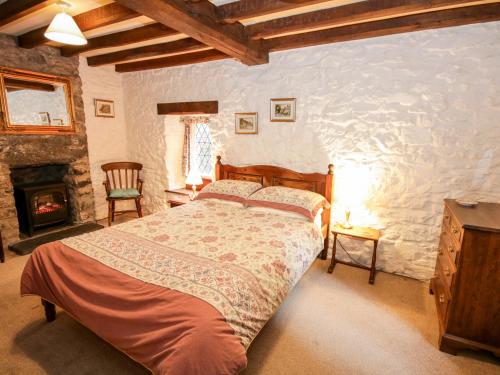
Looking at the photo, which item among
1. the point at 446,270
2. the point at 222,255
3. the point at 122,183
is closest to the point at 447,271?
the point at 446,270

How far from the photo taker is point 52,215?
395 cm

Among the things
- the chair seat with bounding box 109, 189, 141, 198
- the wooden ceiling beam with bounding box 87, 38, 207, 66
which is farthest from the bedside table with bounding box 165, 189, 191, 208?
the wooden ceiling beam with bounding box 87, 38, 207, 66

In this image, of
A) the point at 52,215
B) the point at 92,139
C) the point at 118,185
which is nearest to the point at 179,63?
the point at 92,139

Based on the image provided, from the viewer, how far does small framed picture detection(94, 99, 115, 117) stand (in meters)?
4.31

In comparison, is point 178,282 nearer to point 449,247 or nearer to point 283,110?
point 449,247

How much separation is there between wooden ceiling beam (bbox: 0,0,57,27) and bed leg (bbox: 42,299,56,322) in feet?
7.67

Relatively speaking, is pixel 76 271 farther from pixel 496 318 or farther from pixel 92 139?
pixel 92 139

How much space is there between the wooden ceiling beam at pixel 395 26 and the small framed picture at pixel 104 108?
2838mm

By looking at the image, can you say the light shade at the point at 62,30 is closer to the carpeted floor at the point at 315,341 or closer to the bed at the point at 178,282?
the bed at the point at 178,282

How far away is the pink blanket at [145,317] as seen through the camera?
4.11ft

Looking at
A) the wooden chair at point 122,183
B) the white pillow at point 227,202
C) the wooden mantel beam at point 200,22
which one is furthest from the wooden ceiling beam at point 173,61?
the white pillow at point 227,202

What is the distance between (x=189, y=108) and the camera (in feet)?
13.3

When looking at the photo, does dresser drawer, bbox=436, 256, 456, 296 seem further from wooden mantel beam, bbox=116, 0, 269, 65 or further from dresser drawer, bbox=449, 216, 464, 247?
wooden mantel beam, bbox=116, 0, 269, 65

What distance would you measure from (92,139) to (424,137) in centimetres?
445
